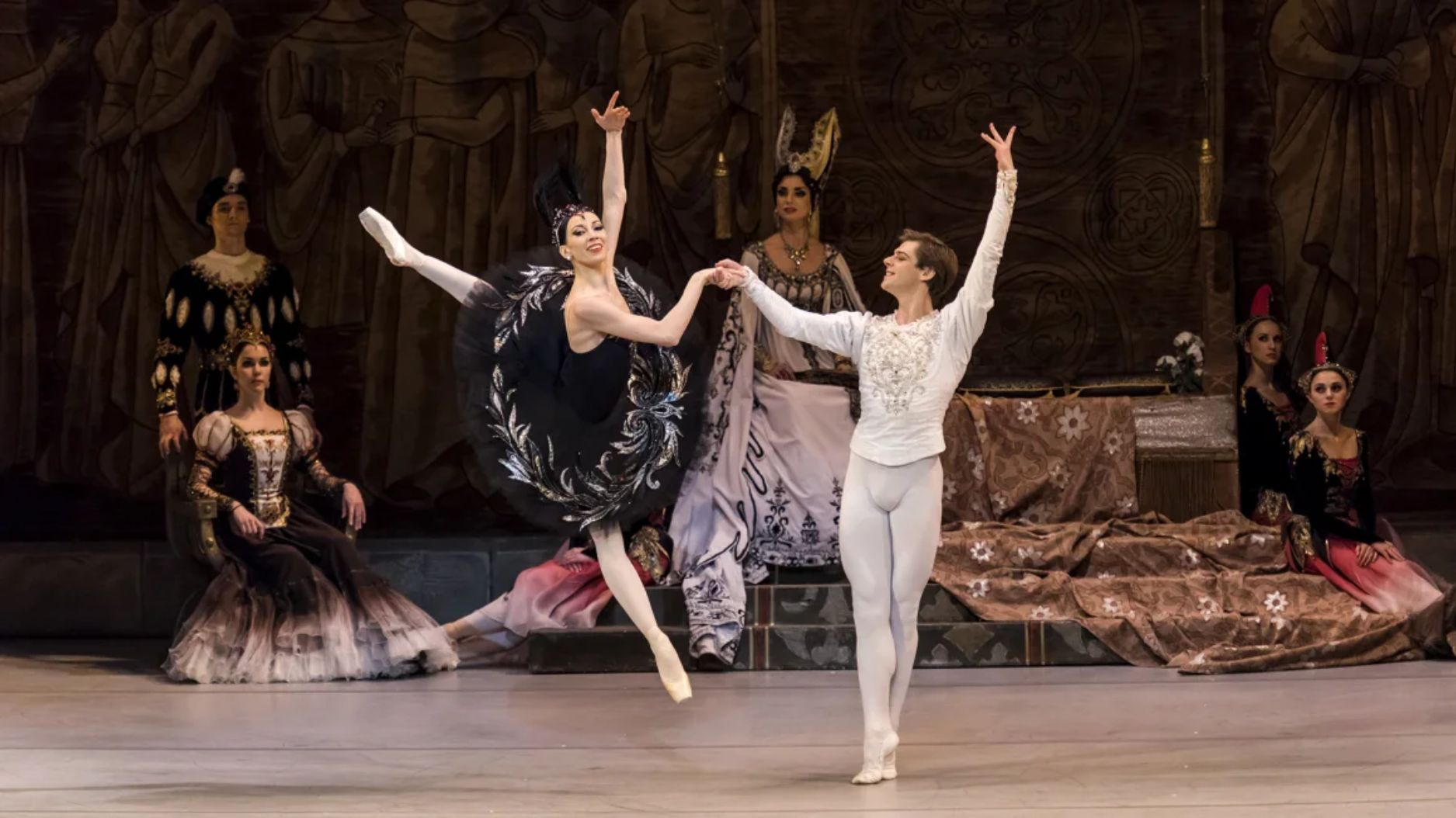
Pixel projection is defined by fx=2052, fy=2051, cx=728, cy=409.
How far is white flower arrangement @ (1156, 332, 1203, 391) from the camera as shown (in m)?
9.02

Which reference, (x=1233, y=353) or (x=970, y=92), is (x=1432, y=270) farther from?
(x=970, y=92)

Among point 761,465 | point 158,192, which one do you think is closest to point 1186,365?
point 761,465

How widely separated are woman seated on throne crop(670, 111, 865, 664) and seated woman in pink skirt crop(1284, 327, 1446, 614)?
6.02ft

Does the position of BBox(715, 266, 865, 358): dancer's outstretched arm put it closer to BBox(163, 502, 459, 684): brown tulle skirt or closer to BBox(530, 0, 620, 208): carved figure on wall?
BBox(163, 502, 459, 684): brown tulle skirt

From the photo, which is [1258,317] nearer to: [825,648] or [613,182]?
[825,648]

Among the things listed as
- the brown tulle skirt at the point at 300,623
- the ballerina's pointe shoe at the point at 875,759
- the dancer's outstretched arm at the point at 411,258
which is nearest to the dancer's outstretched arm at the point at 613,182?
the dancer's outstretched arm at the point at 411,258

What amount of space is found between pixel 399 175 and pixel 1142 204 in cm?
363

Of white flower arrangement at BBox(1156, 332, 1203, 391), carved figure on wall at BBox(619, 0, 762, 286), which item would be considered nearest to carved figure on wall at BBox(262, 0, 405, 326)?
carved figure on wall at BBox(619, 0, 762, 286)

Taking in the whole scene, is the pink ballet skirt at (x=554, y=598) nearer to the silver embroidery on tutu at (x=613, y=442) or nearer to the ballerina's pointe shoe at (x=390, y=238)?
the silver embroidery on tutu at (x=613, y=442)

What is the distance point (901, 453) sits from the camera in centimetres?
576

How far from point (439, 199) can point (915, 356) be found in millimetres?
4664

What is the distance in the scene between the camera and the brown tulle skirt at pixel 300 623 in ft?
26.3

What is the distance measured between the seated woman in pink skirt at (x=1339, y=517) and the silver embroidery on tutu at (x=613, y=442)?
299 centimetres

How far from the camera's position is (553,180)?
6.64 meters
